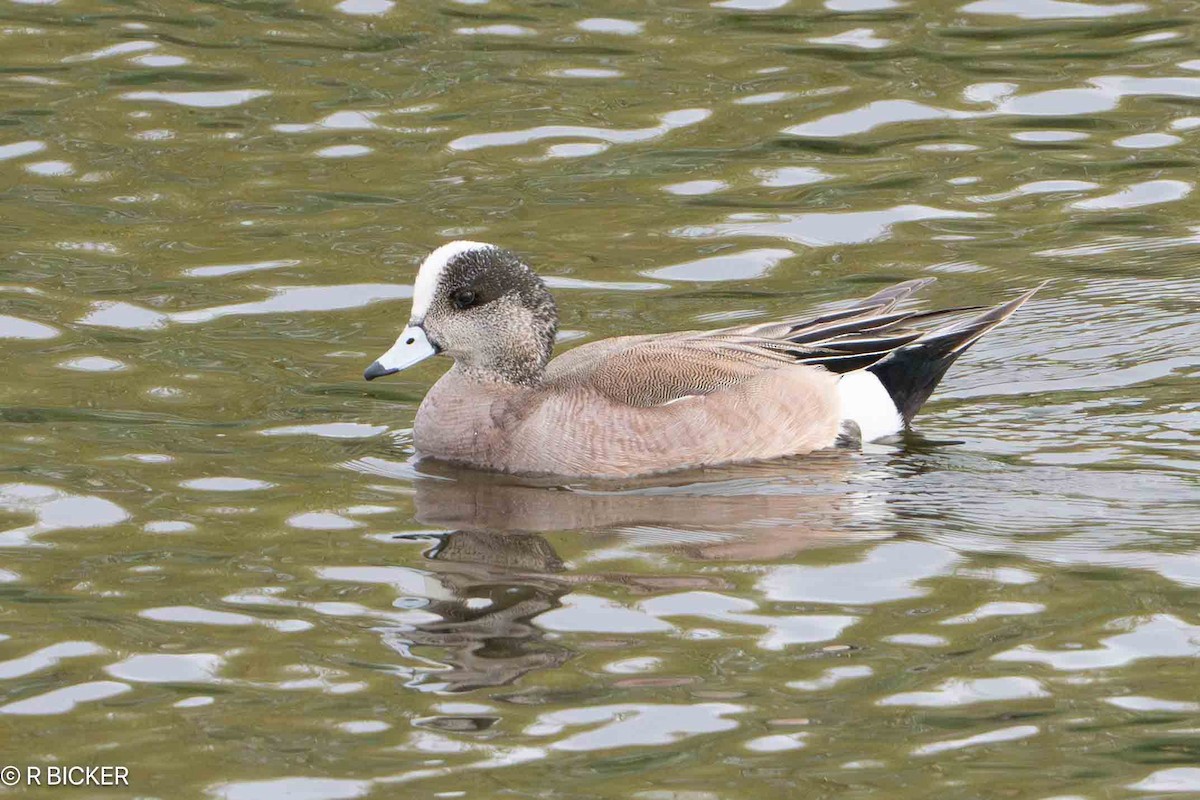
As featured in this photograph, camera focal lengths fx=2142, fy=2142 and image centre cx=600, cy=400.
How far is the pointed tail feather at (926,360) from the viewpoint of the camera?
8828 millimetres

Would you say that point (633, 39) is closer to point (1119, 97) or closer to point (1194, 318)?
point (1119, 97)

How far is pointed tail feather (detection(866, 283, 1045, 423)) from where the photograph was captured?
883 cm

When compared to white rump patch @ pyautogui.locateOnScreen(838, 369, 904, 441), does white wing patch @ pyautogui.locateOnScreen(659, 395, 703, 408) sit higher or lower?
higher

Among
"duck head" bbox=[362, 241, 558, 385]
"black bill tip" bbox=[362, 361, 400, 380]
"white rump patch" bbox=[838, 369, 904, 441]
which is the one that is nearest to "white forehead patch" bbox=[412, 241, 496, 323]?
"duck head" bbox=[362, 241, 558, 385]

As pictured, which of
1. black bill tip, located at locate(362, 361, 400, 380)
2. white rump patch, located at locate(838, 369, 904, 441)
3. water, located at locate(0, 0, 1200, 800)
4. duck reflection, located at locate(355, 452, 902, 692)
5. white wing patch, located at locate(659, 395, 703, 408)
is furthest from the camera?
white rump patch, located at locate(838, 369, 904, 441)

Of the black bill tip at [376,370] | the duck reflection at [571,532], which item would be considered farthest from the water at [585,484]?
the black bill tip at [376,370]

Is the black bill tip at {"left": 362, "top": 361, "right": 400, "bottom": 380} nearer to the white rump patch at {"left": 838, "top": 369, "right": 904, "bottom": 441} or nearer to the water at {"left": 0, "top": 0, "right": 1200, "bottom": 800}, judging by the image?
the water at {"left": 0, "top": 0, "right": 1200, "bottom": 800}

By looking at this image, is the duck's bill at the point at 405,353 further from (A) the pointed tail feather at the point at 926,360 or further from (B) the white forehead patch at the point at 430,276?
(A) the pointed tail feather at the point at 926,360

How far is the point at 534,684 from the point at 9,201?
20.2 ft

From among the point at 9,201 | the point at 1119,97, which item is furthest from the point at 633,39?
the point at 9,201

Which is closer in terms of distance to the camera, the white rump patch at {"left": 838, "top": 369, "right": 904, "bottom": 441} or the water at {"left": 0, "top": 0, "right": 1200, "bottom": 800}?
the water at {"left": 0, "top": 0, "right": 1200, "bottom": 800}

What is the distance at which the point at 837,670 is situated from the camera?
5.88m

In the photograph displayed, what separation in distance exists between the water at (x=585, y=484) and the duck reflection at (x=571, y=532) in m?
0.02

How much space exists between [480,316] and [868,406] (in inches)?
64.0
